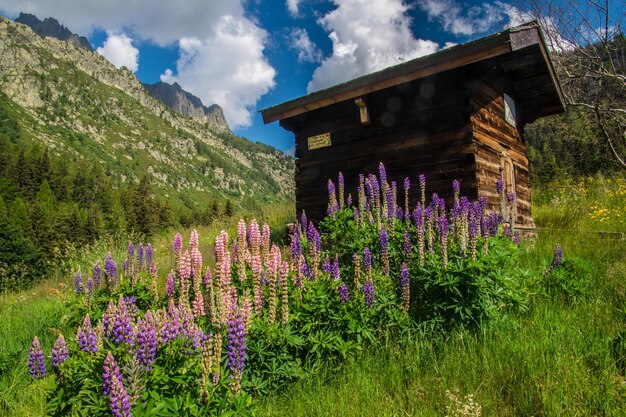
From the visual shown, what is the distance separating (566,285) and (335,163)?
5886 mm

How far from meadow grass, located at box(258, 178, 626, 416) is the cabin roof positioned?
14.8 ft

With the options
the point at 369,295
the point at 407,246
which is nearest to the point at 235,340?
the point at 369,295

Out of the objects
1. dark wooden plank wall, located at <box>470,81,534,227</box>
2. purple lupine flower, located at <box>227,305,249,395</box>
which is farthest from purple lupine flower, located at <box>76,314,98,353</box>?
dark wooden plank wall, located at <box>470,81,534,227</box>

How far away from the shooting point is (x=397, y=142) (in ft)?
29.5

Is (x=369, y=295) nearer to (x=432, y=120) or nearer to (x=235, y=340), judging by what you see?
(x=235, y=340)

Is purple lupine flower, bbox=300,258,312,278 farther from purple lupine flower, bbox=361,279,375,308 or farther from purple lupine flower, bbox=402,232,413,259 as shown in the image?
purple lupine flower, bbox=402,232,413,259

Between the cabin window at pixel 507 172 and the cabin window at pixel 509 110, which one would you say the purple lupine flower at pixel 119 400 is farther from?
the cabin window at pixel 509 110

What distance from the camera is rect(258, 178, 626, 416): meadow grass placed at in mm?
2971

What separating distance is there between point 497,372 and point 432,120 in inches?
247

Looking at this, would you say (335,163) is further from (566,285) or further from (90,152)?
(90,152)

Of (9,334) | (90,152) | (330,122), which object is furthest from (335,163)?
(90,152)

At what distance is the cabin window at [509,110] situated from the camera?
33.8 ft

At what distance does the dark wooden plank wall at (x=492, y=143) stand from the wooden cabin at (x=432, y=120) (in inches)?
1.0

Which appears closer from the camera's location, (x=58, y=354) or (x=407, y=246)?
(x=58, y=354)
